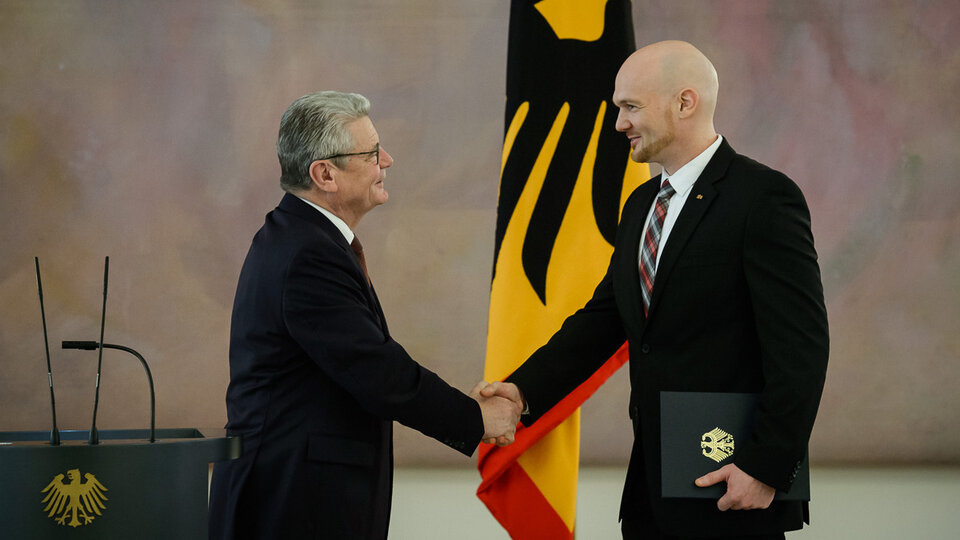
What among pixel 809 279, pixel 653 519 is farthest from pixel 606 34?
pixel 653 519

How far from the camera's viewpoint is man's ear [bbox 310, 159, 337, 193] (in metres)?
2.29

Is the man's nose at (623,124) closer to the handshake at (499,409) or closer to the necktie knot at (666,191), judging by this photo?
the necktie knot at (666,191)

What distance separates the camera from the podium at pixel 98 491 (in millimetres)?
1482

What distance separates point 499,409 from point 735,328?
86cm

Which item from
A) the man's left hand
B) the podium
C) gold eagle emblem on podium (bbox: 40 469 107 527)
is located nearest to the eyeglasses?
the podium

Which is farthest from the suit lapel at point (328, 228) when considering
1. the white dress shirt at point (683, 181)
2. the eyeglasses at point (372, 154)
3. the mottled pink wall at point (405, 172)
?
the mottled pink wall at point (405, 172)

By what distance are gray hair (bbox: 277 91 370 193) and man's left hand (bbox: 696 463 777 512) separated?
1204 mm

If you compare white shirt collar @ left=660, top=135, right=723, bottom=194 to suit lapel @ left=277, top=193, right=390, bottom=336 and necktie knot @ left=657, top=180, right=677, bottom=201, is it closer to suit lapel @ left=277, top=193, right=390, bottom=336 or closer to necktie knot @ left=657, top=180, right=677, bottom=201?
necktie knot @ left=657, top=180, right=677, bottom=201

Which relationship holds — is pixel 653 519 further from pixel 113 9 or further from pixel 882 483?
pixel 113 9

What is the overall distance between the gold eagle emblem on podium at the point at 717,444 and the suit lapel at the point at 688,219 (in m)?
0.33

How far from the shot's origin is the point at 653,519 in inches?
80.0

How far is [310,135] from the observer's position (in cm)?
230

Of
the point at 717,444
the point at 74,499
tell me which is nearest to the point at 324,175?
the point at 74,499

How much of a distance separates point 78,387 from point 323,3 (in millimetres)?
3412
